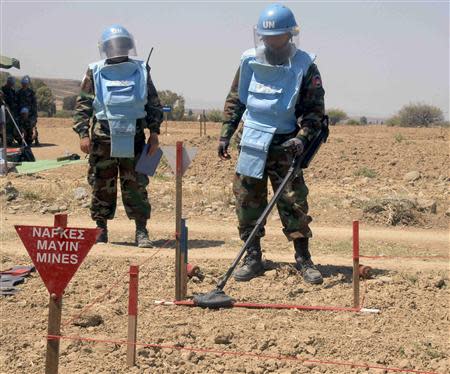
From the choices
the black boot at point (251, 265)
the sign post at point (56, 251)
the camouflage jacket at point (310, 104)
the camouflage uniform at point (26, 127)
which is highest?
the camouflage jacket at point (310, 104)

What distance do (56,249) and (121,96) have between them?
386 centimetres

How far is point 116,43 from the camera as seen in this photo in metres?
7.71

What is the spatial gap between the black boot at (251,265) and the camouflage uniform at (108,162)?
5.41 ft

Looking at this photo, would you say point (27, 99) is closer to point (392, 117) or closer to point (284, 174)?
point (284, 174)

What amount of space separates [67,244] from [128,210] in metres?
4.22

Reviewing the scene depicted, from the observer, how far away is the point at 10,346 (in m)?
5.30

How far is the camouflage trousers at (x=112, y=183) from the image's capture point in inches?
315

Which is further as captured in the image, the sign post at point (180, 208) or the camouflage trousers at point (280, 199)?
the camouflage trousers at point (280, 199)

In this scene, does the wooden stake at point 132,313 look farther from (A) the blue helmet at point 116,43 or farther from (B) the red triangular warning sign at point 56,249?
(A) the blue helmet at point 116,43

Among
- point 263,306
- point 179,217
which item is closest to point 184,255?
point 179,217

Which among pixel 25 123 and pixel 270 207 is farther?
pixel 25 123

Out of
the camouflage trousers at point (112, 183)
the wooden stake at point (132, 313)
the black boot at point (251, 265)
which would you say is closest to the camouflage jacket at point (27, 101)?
the camouflage trousers at point (112, 183)

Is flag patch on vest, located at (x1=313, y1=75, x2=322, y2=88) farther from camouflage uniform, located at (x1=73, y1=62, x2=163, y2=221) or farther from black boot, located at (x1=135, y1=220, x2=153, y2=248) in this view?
black boot, located at (x1=135, y1=220, x2=153, y2=248)

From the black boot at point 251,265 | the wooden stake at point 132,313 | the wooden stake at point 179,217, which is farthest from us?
the black boot at point 251,265
